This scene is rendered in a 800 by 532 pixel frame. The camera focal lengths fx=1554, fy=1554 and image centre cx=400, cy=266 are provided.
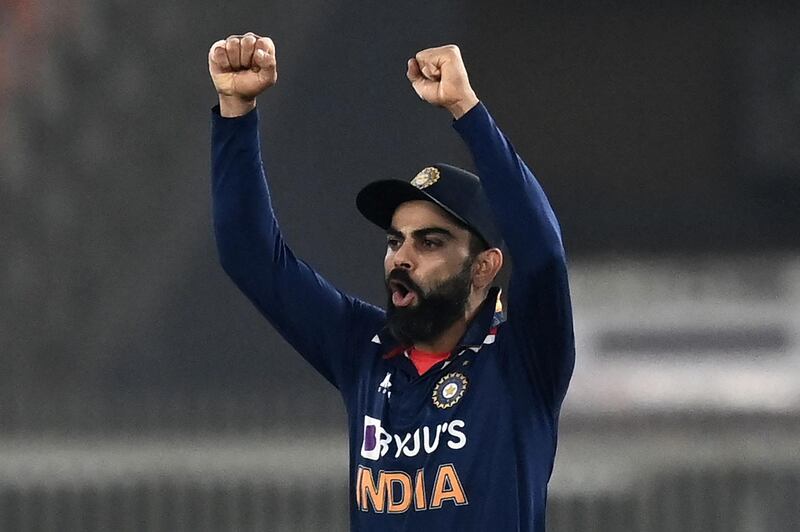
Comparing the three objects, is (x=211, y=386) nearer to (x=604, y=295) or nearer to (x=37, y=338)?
(x=37, y=338)

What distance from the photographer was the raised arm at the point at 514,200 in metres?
2.47

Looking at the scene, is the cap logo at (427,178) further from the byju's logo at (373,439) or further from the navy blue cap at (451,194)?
A: the byju's logo at (373,439)

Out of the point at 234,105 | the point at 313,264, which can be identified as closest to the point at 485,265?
the point at 234,105

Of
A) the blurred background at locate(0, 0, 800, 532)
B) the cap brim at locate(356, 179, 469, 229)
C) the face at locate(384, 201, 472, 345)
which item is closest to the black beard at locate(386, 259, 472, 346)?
the face at locate(384, 201, 472, 345)

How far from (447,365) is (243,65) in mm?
631

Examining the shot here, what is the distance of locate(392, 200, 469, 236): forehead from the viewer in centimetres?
271

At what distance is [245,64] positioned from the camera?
2.70 m

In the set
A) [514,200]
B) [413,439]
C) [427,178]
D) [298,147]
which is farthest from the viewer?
[298,147]

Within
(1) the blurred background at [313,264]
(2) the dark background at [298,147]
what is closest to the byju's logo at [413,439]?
(1) the blurred background at [313,264]

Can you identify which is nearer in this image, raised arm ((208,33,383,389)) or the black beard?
the black beard

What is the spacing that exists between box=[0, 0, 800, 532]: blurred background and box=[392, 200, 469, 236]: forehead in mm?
3130

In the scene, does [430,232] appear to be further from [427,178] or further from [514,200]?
[514,200]

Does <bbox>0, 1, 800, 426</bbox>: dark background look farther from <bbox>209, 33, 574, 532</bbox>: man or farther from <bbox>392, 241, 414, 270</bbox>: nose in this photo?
<bbox>392, 241, 414, 270</bbox>: nose

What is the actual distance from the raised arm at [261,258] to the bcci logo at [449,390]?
0.22 m
